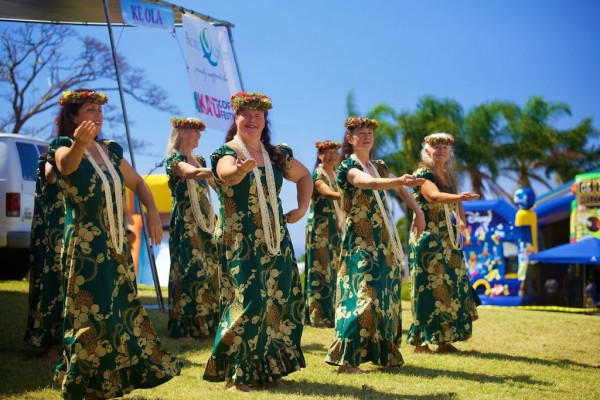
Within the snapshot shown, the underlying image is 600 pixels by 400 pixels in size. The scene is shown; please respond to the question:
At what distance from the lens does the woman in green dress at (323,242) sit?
8.10 metres

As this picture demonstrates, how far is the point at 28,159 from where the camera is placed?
28.3 ft

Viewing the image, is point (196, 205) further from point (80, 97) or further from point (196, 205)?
point (80, 97)

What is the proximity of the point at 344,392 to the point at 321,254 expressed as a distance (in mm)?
3532

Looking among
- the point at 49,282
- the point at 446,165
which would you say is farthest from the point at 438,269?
the point at 49,282

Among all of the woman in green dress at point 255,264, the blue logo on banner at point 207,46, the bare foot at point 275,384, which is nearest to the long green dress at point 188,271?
the woman in green dress at point 255,264

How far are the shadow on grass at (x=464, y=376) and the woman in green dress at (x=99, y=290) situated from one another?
1863 mm

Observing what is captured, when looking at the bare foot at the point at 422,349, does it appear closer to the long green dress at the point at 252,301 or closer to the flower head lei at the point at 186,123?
the long green dress at the point at 252,301

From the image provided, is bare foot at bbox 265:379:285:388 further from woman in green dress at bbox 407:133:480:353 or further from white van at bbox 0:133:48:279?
white van at bbox 0:133:48:279

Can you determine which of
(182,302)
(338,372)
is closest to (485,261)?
(182,302)

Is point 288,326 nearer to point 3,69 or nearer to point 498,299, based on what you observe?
point 498,299

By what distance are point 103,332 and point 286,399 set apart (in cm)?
106

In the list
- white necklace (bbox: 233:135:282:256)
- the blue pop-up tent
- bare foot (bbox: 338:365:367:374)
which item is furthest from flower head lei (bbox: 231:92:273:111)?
the blue pop-up tent

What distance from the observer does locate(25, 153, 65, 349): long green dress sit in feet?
18.1

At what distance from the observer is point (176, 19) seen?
9.73 m
